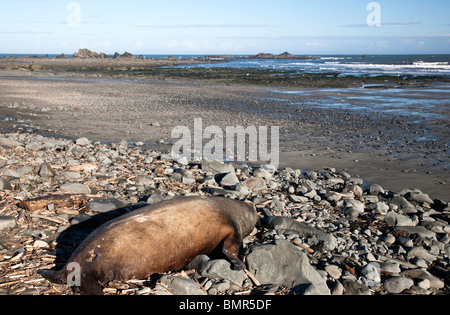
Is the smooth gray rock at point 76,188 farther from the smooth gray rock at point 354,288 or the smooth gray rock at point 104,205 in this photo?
the smooth gray rock at point 354,288

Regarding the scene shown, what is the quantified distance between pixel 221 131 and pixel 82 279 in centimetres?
972

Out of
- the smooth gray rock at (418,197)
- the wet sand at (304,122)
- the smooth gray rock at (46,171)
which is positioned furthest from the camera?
the wet sand at (304,122)

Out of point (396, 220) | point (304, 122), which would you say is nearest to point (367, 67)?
point (304, 122)

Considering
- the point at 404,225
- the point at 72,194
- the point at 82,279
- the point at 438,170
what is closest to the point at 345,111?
the point at 438,170

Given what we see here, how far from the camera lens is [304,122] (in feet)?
49.2

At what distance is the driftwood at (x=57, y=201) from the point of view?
526cm

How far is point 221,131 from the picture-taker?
13.0 m

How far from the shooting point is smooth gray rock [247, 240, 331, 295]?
4.01 metres

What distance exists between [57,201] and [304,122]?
37.3 feet

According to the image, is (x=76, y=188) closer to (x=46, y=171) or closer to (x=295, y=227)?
(x=46, y=171)

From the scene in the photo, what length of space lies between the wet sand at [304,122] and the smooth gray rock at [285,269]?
467 centimetres

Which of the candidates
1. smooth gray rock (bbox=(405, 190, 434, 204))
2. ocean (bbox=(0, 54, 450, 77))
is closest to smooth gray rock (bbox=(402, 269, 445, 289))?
smooth gray rock (bbox=(405, 190, 434, 204))

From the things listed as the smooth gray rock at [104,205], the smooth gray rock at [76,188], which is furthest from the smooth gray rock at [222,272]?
the smooth gray rock at [76,188]
